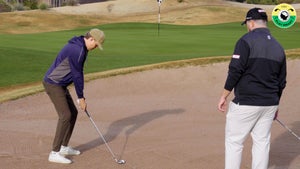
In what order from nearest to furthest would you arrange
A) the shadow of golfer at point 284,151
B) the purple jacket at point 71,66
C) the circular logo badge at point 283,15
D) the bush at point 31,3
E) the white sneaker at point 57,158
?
the purple jacket at point 71,66
the white sneaker at point 57,158
the shadow of golfer at point 284,151
the circular logo badge at point 283,15
the bush at point 31,3

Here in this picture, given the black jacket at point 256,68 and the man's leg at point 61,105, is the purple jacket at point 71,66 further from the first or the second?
the black jacket at point 256,68

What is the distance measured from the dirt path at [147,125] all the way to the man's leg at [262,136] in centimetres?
133

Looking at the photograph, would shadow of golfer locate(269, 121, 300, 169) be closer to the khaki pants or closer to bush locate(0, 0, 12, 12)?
the khaki pants

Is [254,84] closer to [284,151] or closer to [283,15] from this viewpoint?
[284,151]

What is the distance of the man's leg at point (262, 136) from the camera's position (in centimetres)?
634

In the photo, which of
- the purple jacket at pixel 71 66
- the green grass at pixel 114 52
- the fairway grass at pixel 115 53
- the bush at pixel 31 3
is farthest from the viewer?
the bush at pixel 31 3

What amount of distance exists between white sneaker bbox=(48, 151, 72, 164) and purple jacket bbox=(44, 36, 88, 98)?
0.95 meters

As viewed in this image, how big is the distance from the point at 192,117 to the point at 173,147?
96.2 inches

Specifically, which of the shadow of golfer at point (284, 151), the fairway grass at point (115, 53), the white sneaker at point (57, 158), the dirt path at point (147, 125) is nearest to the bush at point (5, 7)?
the fairway grass at point (115, 53)

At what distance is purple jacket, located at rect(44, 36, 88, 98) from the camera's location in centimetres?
763

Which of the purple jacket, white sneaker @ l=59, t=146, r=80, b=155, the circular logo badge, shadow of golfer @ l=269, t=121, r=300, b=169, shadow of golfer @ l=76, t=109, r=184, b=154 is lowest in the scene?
the circular logo badge

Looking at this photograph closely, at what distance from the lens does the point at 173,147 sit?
8883 mm

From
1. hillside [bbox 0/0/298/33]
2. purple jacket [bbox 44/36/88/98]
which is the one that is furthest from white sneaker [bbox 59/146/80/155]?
hillside [bbox 0/0/298/33]

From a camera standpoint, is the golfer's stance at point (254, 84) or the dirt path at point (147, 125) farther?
the dirt path at point (147, 125)
